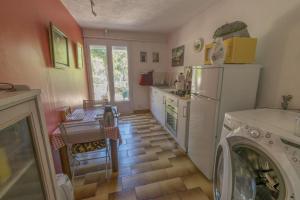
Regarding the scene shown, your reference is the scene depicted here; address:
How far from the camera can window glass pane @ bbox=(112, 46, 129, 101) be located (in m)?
4.05

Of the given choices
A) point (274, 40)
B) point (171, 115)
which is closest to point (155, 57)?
point (171, 115)

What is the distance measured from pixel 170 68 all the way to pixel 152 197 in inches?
136

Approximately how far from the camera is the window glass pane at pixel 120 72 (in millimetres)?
4055

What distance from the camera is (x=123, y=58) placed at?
4117mm

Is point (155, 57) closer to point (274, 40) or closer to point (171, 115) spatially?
point (171, 115)

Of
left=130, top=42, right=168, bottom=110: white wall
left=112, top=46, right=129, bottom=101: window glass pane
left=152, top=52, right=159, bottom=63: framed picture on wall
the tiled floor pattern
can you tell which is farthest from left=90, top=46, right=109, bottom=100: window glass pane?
the tiled floor pattern

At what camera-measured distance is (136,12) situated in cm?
259

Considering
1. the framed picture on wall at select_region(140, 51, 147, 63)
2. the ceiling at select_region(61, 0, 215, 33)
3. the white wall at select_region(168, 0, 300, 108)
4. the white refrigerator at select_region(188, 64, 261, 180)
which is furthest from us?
the framed picture on wall at select_region(140, 51, 147, 63)

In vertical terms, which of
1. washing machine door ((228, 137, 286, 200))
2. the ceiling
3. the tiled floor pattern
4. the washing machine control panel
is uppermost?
the ceiling

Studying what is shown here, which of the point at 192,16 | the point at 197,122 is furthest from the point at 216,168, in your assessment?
the point at 192,16

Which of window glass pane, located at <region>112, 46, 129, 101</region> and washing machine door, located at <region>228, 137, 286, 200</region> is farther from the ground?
window glass pane, located at <region>112, 46, 129, 101</region>

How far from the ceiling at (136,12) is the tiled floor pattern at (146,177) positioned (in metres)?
2.46

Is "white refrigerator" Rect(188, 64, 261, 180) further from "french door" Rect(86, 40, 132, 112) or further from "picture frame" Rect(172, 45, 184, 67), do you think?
"french door" Rect(86, 40, 132, 112)

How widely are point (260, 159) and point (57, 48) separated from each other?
7.71 ft
